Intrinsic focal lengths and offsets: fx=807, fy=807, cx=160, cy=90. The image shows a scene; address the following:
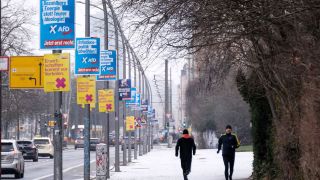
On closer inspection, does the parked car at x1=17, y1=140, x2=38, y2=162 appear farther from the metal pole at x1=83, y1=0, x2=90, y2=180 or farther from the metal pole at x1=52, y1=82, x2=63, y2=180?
the metal pole at x1=52, y1=82, x2=63, y2=180

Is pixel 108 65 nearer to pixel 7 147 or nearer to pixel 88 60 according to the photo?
pixel 88 60

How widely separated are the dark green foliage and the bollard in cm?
449

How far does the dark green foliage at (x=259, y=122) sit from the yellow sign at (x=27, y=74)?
571 centimetres

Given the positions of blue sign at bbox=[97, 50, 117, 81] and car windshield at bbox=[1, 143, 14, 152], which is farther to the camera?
car windshield at bbox=[1, 143, 14, 152]

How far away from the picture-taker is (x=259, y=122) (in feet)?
76.2

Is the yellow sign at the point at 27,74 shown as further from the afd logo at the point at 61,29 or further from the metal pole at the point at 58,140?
the afd logo at the point at 61,29

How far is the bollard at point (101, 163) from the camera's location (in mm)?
23828

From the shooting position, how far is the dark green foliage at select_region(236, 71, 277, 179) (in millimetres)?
21922

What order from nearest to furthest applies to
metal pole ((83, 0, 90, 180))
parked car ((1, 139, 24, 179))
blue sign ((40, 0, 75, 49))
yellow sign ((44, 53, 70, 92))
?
yellow sign ((44, 53, 70, 92)) < blue sign ((40, 0, 75, 49)) < metal pole ((83, 0, 90, 180)) < parked car ((1, 139, 24, 179))

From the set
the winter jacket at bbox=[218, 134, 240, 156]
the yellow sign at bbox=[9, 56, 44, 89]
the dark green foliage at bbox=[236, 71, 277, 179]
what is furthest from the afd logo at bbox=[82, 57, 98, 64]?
the winter jacket at bbox=[218, 134, 240, 156]

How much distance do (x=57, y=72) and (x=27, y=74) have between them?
3166mm

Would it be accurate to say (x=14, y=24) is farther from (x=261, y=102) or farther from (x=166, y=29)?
(x=166, y=29)

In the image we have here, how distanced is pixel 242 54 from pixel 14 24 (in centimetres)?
3957

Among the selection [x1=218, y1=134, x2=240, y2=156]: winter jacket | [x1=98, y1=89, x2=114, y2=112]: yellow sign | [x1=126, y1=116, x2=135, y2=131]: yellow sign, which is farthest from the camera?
[x1=126, y1=116, x2=135, y2=131]: yellow sign
